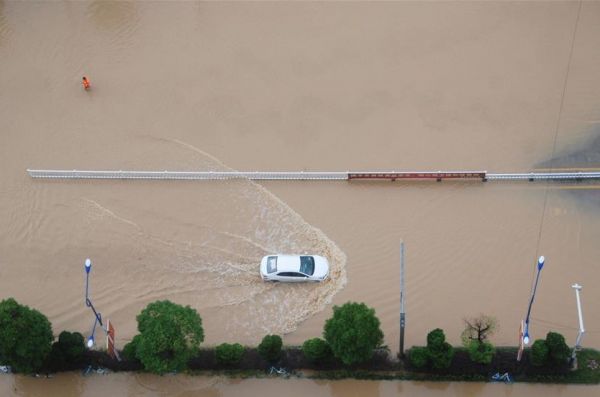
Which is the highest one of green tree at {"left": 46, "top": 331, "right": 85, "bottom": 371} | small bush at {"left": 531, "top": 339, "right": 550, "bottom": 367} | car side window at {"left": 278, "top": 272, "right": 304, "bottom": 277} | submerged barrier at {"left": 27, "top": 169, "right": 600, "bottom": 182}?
submerged barrier at {"left": 27, "top": 169, "right": 600, "bottom": 182}

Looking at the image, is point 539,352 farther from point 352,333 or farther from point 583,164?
point 583,164

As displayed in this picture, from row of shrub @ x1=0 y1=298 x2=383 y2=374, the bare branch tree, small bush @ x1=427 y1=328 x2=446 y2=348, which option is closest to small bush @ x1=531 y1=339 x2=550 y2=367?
the bare branch tree

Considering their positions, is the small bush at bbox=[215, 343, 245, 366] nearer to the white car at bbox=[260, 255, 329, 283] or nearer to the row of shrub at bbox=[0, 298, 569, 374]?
the row of shrub at bbox=[0, 298, 569, 374]

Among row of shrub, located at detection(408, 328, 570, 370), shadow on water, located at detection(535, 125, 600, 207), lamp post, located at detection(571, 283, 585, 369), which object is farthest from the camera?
shadow on water, located at detection(535, 125, 600, 207)

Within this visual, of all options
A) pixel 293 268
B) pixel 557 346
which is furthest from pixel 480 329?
pixel 293 268

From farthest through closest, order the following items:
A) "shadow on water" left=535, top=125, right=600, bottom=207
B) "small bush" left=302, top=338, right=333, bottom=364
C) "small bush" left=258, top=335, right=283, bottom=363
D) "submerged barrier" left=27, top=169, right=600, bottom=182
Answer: "submerged barrier" left=27, top=169, right=600, bottom=182, "shadow on water" left=535, top=125, right=600, bottom=207, "small bush" left=258, top=335, right=283, bottom=363, "small bush" left=302, top=338, right=333, bottom=364

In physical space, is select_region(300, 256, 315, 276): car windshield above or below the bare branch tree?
above
